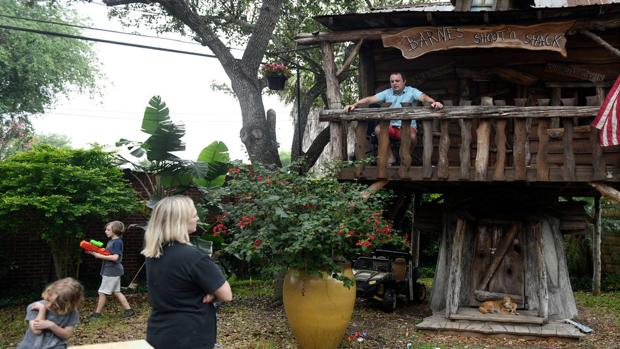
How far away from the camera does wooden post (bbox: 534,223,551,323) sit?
33.0 ft

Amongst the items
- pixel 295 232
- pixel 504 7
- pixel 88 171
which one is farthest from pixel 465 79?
pixel 88 171

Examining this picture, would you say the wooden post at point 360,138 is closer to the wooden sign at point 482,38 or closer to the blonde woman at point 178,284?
the wooden sign at point 482,38

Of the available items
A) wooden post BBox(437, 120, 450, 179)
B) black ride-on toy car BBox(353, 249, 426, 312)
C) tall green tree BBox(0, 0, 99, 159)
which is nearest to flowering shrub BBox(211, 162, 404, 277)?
wooden post BBox(437, 120, 450, 179)

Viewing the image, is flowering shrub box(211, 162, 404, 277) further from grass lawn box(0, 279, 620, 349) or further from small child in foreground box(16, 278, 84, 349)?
small child in foreground box(16, 278, 84, 349)

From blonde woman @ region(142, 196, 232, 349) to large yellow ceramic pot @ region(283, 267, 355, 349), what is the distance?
3952mm

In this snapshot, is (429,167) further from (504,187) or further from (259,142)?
(259,142)

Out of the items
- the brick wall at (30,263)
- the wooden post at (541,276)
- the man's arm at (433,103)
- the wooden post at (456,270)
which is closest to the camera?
the man's arm at (433,103)

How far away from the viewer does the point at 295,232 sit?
7492mm

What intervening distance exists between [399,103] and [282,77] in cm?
423

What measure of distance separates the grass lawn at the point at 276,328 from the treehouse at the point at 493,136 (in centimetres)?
44

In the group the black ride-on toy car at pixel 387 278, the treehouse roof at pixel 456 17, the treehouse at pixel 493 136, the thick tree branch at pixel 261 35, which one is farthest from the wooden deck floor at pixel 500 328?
the thick tree branch at pixel 261 35

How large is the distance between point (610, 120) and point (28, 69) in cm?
2314

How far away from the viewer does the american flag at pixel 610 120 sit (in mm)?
8195

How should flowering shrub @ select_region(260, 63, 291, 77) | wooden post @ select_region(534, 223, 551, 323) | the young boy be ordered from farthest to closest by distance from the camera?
flowering shrub @ select_region(260, 63, 291, 77)
wooden post @ select_region(534, 223, 551, 323)
the young boy
